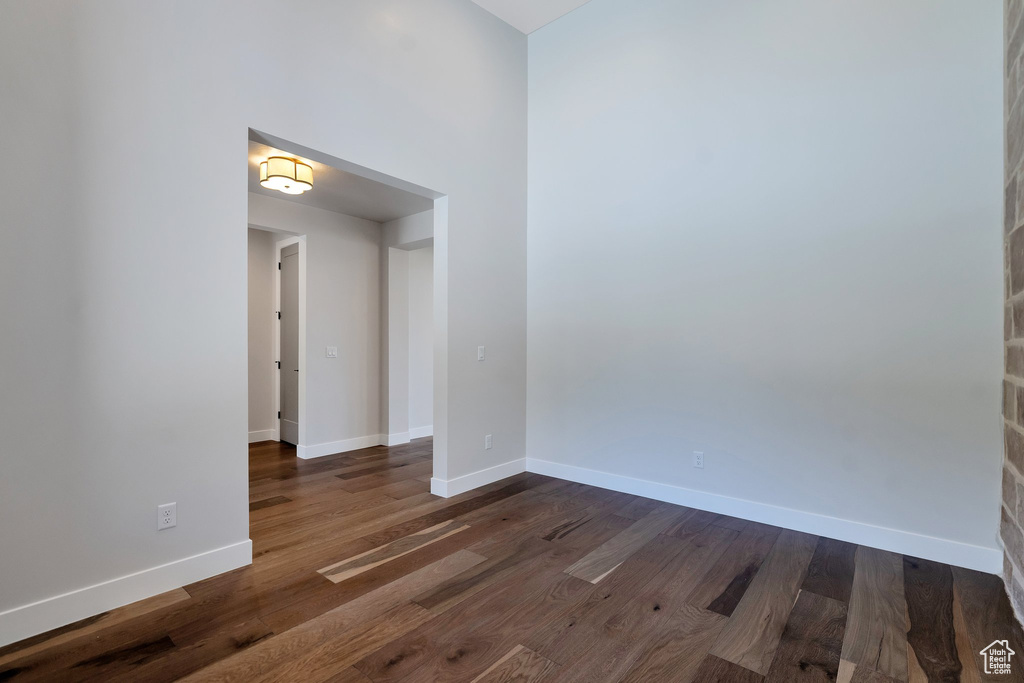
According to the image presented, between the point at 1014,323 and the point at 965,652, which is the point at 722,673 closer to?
the point at 965,652

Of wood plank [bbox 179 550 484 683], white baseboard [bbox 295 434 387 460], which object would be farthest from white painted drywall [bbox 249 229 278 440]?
wood plank [bbox 179 550 484 683]

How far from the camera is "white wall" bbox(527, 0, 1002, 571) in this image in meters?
2.44

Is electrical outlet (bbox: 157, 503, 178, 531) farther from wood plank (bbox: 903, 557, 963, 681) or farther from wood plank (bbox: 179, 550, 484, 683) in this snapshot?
wood plank (bbox: 903, 557, 963, 681)

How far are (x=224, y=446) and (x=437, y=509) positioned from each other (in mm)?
1456

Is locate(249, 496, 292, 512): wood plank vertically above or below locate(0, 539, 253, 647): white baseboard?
below

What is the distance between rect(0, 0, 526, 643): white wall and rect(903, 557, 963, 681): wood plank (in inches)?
118

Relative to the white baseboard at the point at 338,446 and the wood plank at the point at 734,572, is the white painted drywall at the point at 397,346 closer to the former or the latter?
the white baseboard at the point at 338,446

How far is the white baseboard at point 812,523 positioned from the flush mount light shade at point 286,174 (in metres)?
3.20

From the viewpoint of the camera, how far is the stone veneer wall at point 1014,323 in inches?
78.7

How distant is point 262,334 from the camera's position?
5852mm

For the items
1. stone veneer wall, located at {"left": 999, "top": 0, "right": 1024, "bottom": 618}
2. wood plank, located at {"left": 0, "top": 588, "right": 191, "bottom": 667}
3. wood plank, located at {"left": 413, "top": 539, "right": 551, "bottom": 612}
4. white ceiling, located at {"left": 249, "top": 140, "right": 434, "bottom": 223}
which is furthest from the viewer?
white ceiling, located at {"left": 249, "top": 140, "right": 434, "bottom": 223}

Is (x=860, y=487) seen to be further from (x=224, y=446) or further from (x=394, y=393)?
(x=394, y=393)

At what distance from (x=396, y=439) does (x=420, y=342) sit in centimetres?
128

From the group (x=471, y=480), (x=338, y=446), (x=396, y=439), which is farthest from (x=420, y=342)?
(x=471, y=480)
